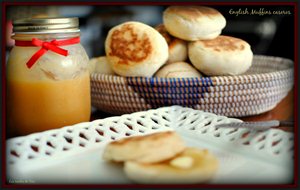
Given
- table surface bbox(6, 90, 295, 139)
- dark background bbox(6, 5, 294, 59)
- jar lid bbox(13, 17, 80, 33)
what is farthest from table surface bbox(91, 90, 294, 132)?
dark background bbox(6, 5, 294, 59)

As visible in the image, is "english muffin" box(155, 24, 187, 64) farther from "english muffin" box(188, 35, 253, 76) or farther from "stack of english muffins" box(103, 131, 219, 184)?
"stack of english muffins" box(103, 131, 219, 184)

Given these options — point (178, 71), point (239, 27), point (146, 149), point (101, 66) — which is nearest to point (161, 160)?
point (146, 149)

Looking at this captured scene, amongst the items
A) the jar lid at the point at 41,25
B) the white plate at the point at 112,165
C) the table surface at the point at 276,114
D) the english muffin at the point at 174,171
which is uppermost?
the jar lid at the point at 41,25

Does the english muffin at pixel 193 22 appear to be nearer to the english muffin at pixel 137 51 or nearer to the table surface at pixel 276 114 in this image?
the english muffin at pixel 137 51

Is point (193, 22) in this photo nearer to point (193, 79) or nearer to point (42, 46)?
point (193, 79)

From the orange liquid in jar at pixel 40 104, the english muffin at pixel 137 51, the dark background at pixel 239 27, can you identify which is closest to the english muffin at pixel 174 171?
the orange liquid in jar at pixel 40 104

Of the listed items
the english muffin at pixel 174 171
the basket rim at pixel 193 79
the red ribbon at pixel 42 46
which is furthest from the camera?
the basket rim at pixel 193 79
